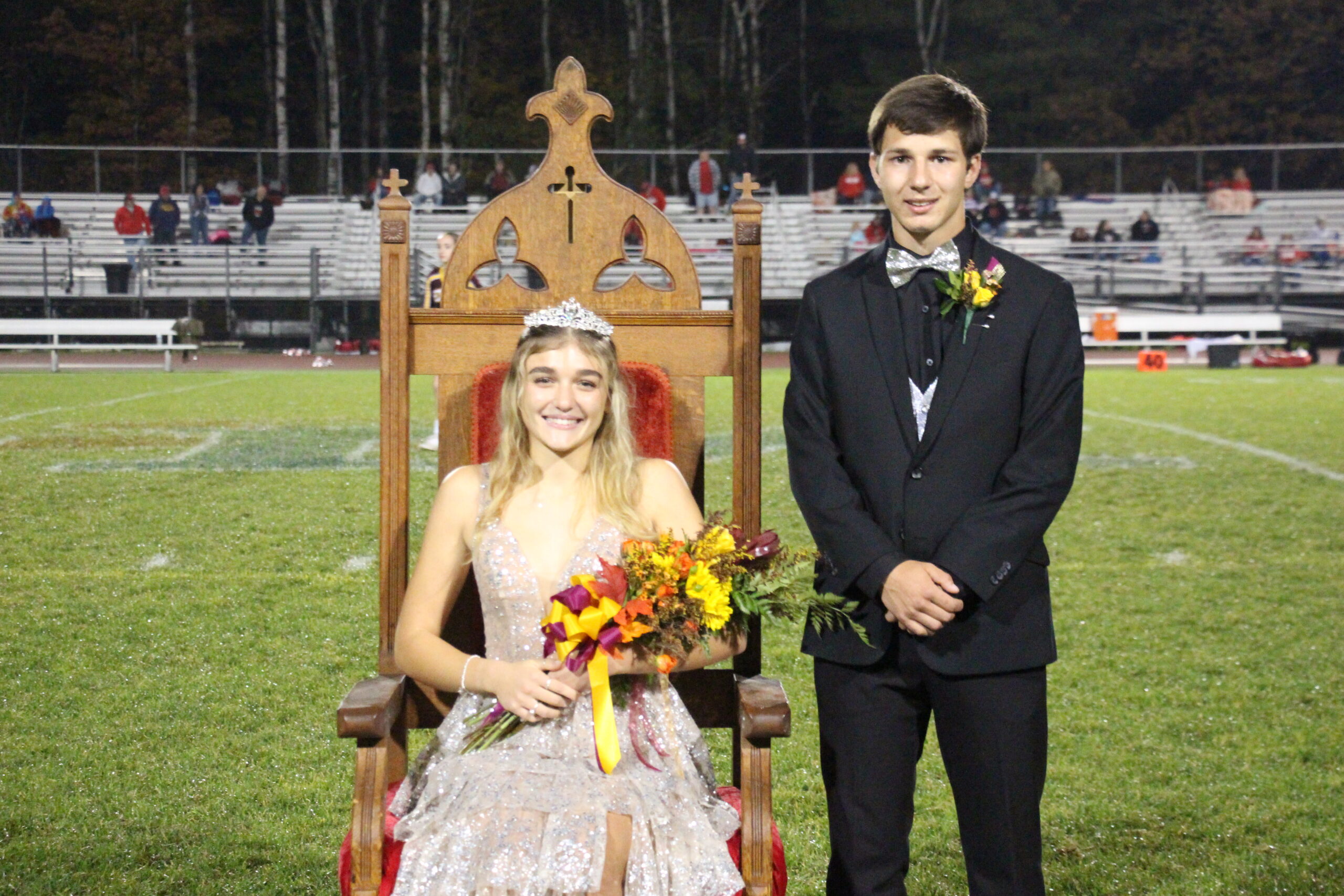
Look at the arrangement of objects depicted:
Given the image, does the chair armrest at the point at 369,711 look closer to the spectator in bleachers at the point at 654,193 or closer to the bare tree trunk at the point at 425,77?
the spectator in bleachers at the point at 654,193

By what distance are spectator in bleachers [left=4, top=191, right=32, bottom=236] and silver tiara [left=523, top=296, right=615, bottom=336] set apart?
79.5 feet

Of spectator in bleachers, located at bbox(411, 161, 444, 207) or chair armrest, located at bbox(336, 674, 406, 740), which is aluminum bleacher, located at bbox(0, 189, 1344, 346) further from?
chair armrest, located at bbox(336, 674, 406, 740)

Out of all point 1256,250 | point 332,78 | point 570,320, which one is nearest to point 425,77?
point 332,78

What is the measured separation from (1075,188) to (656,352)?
26.7 metres

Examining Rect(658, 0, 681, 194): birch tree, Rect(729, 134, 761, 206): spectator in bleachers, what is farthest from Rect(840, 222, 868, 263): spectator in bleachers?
Rect(658, 0, 681, 194): birch tree

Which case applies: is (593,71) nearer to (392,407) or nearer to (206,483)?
(206,483)

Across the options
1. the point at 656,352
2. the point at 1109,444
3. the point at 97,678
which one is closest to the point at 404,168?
the point at 1109,444

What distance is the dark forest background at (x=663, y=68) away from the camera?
112 ft

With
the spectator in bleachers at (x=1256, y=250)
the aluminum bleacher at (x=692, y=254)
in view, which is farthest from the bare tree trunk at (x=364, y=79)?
the spectator in bleachers at (x=1256, y=250)

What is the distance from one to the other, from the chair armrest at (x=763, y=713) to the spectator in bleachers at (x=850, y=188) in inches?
934

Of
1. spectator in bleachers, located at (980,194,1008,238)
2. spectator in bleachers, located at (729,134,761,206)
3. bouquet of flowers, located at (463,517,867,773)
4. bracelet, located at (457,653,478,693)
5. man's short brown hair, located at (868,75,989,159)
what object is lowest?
bracelet, located at (457,653,478,693)

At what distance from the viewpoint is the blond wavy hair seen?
297 cm

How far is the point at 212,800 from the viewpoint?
4.17 m

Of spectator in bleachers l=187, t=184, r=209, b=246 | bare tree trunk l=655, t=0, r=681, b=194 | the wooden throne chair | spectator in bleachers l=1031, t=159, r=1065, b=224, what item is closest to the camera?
the wooden throne chair
